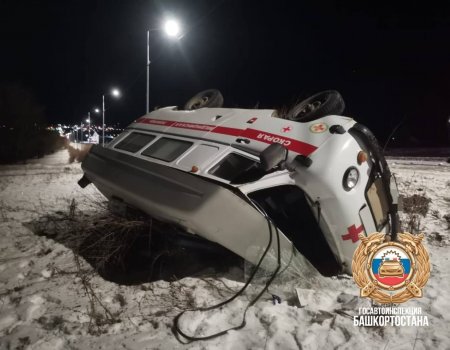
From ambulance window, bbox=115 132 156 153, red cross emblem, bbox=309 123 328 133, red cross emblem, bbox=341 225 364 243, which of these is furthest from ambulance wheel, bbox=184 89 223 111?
red cross emblem, bbox=341 225 364 243

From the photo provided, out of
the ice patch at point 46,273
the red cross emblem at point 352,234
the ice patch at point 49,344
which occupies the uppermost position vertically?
the red cross emblem at point 352,234

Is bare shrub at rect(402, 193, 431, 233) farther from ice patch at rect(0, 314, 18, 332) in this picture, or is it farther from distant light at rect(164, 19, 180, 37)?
distant light at rect(164, 19, 180, 37)

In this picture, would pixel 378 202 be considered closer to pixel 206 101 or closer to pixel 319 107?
pixel 319 107

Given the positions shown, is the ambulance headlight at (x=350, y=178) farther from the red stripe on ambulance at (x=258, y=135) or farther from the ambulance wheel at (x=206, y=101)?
the ambulance wheel at (x=206, y=101)

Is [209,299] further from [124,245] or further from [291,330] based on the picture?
[124,245]

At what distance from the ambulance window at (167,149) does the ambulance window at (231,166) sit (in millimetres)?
569

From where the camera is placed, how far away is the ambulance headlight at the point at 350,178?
343cm

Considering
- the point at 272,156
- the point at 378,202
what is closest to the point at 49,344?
the point at 272,156

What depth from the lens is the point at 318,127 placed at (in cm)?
361

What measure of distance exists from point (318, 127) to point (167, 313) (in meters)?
2.39

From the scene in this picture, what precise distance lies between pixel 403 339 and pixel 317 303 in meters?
0.78

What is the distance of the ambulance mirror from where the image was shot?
10.4 ft

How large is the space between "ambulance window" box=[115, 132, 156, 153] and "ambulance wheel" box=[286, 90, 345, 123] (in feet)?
6.14

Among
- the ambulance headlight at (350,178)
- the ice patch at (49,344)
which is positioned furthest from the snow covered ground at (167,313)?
the ambulance headlight at (350,178)
